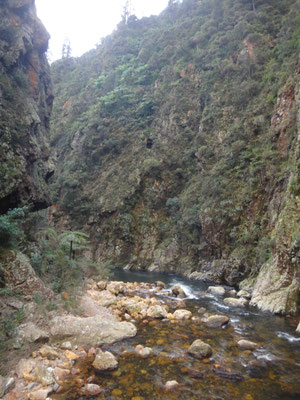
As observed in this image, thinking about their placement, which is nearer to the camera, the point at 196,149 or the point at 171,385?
the point at 171,385

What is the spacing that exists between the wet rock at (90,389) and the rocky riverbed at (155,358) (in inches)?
0.8

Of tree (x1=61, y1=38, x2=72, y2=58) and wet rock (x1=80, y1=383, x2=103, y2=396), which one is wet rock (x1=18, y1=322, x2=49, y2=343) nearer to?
wet rock (x1=80, y1=383, x2=103, y2=396)

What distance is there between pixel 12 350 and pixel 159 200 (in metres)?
26.9

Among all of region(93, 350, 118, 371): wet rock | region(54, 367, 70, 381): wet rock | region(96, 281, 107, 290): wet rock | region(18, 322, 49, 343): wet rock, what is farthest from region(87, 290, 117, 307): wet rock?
region(54, 367, 70, 381): wet rock

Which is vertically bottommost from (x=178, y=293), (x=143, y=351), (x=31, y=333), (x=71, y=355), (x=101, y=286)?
(x=178, y=293)

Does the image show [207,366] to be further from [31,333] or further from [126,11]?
[126,11]

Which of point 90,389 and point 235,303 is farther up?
point 90,389

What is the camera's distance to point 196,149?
30.5 m

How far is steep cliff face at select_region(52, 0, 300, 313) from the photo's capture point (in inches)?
698

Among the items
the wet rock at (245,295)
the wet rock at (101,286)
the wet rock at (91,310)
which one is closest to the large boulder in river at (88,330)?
the wet rock at (91,310)

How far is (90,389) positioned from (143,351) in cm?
199

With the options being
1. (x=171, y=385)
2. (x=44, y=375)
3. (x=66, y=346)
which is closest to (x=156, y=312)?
(x=66, y=346)

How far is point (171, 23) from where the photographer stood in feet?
169

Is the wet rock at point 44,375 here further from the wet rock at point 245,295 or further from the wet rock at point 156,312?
the wet rock at point 245,295
